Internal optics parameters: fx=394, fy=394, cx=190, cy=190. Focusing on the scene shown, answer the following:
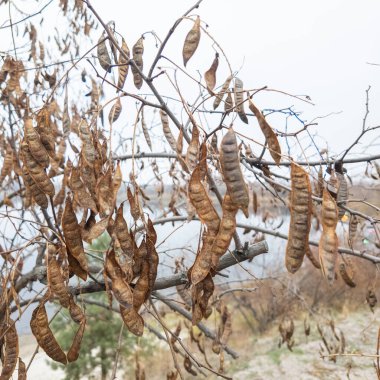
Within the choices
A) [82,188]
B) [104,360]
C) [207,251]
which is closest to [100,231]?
[82,188]

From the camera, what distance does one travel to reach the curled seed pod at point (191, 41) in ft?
4.21

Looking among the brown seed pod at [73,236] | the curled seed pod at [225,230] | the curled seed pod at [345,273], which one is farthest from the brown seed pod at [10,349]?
the curled seed pod at [345,273]

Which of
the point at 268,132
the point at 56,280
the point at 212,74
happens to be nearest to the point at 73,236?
the point at 56,280

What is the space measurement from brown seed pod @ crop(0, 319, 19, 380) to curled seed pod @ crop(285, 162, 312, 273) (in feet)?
2.61

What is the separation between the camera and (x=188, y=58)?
4.36ft

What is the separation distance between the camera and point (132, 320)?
1.06m

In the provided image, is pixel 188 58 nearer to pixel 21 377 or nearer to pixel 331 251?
pixel 331 251

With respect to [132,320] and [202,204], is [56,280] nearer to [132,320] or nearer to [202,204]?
[132,320]

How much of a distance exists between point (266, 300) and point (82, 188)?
10.7m

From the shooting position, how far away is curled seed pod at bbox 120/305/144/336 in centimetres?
105

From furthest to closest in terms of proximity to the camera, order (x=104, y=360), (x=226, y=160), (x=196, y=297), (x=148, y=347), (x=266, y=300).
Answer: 1. (x=266, y=300)
2. (x=148, y=347)
3. (x=104, y=360)
4. (x=196, y=297)
5. (x=226, y=160)

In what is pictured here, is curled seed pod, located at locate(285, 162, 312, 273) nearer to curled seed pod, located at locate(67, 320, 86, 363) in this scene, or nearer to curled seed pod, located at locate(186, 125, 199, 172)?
curled seed pod, located at locate(186, 125, 199, 172)

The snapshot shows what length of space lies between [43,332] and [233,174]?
0.71 meters

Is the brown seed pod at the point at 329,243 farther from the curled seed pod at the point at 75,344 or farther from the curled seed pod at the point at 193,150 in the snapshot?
the curled seed pod at the point at 75,344
